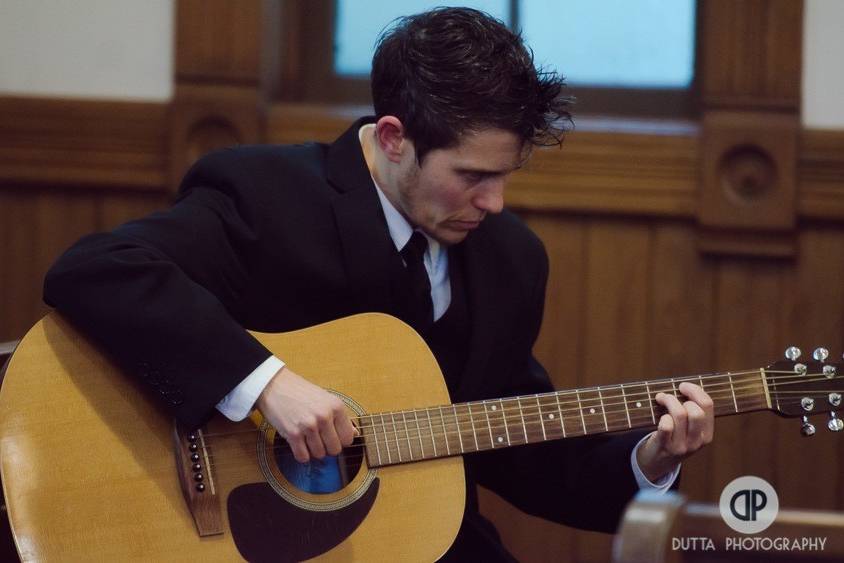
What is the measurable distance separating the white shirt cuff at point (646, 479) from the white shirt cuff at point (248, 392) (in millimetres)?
715

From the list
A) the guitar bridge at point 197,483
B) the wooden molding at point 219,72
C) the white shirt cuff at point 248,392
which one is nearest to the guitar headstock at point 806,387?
the white shirt cuff at point 248,392

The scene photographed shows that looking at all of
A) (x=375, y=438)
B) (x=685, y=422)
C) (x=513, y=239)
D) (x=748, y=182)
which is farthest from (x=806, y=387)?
(x=748, y=182)

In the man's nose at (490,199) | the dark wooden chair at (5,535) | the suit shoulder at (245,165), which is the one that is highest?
the suit shoulder at (245,165)

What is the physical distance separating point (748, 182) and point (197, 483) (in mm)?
1808

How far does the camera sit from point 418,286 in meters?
2.24

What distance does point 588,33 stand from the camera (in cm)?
329

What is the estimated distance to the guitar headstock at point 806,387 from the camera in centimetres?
205

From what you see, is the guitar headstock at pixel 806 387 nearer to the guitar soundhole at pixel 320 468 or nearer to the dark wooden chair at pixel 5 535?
the guitar soundhole at pixel 320 468

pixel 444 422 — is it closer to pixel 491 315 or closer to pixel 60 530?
pixel 491 315

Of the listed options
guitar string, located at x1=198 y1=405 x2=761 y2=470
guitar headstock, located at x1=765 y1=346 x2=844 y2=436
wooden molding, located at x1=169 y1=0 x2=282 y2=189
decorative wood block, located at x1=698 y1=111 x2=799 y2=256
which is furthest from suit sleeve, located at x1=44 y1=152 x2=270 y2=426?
decorative wood block, located at x1=698 y1=111 x2=799 y2=256

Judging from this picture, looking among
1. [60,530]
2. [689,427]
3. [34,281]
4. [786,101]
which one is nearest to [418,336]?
A: [689,427]

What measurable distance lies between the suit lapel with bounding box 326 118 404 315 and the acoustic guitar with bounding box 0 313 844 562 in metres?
0.14

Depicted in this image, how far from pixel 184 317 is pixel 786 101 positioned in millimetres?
1815

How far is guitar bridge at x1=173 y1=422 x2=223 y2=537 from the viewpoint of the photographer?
74.4 inches
